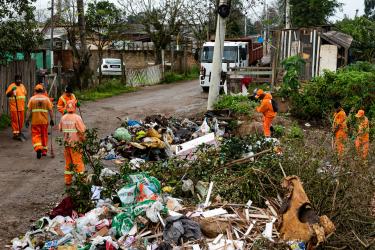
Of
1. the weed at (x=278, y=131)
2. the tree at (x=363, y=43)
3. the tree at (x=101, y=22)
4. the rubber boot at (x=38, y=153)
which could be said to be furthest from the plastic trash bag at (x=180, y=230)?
the tree at (x=101, y=22)

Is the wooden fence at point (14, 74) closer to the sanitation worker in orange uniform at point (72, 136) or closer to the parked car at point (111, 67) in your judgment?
the sanitation worker in orange uniform at point (72, 136)

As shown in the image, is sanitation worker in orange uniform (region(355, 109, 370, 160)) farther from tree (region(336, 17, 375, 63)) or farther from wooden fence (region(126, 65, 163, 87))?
wooden fence (region(126, 65, 163, 87))

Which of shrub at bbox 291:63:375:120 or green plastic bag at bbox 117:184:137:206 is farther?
shrub at bbox 291:63:375:120

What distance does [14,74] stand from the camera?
1594cm

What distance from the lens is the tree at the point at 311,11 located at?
1344 inches

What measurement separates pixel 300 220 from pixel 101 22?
25.3m

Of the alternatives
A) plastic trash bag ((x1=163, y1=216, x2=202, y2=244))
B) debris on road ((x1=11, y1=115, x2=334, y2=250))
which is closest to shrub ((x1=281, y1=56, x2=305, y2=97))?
debris on road ((x1=11, y1=115, x2=334, y2=250))

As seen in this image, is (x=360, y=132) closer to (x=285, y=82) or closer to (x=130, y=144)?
(x=130, y=144)

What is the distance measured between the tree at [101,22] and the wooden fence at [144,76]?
235cm

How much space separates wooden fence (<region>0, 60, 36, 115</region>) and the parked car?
49.2 ft

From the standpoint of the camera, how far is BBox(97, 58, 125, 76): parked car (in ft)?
107

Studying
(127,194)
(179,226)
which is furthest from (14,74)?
(179,226)

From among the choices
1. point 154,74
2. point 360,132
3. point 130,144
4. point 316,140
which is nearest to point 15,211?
point 130,144

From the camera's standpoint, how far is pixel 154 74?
31.0 metres
